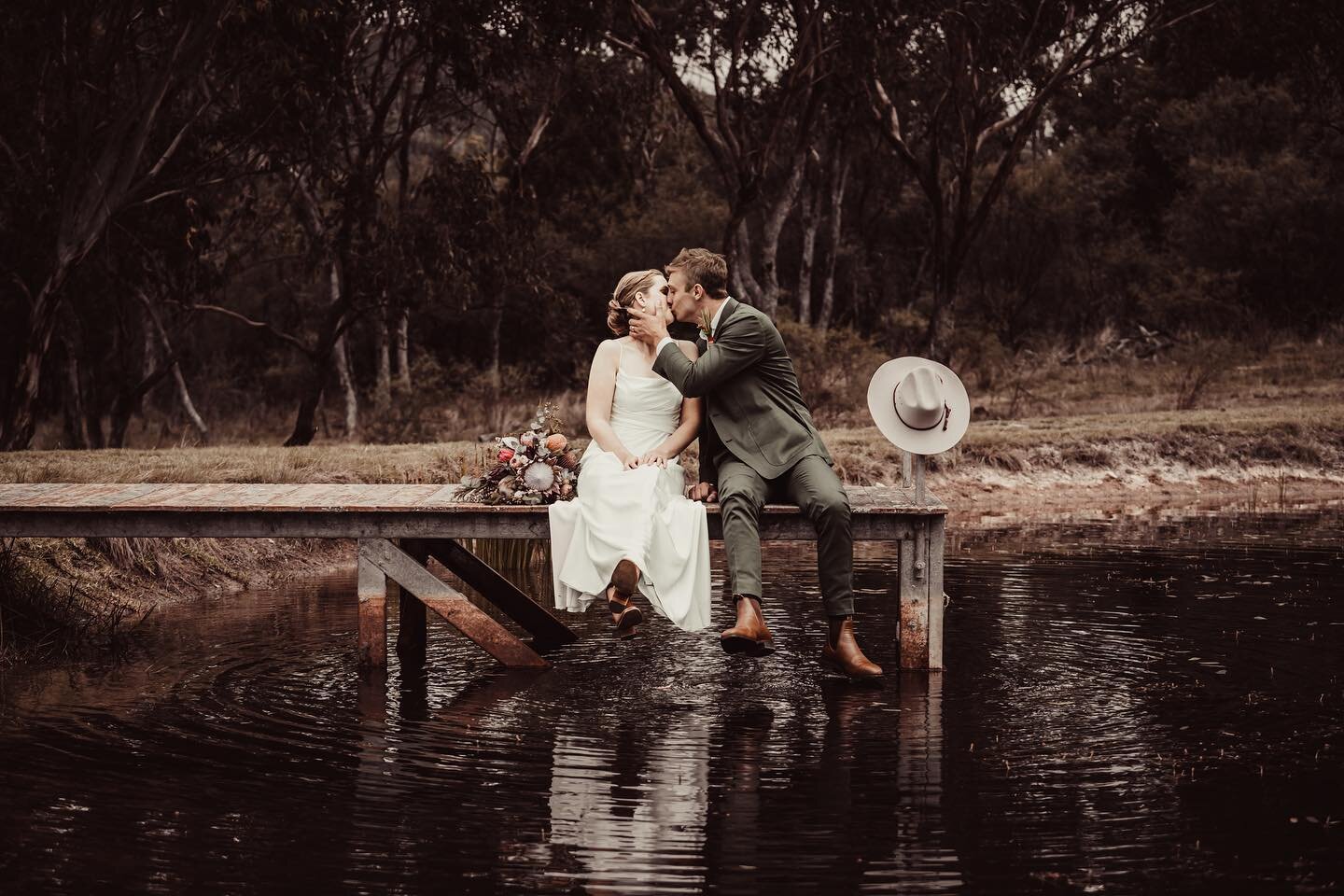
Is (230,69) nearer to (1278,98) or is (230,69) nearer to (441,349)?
(441,349)

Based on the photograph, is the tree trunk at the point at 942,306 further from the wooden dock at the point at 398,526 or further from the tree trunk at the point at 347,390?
the wooden dock at the point at 398,526

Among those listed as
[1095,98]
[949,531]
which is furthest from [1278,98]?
[949,531]

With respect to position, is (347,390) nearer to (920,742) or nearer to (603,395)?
(603,395)

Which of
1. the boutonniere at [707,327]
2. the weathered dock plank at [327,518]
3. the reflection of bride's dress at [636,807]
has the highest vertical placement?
the boutonniere at [707,327]

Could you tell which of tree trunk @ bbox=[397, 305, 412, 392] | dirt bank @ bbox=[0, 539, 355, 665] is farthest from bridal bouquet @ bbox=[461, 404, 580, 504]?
tree trunk @ bbox=[397, 305, 412, 392]

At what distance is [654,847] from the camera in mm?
4898

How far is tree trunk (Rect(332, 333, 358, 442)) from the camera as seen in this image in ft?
81.4

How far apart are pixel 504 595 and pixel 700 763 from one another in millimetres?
3084

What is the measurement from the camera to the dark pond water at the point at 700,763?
4.68m

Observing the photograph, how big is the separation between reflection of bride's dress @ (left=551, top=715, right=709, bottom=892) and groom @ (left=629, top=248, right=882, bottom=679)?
1.05 m

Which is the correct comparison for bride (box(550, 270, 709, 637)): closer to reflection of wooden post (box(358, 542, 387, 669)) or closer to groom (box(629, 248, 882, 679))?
groom (box(629, 248, 882, 679))

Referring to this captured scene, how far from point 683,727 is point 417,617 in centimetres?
269

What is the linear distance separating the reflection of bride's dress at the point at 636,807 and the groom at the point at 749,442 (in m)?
1.05

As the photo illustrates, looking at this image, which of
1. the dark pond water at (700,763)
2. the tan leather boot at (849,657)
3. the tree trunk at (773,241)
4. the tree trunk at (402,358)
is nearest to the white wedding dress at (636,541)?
the dark pond water at (700,763)
